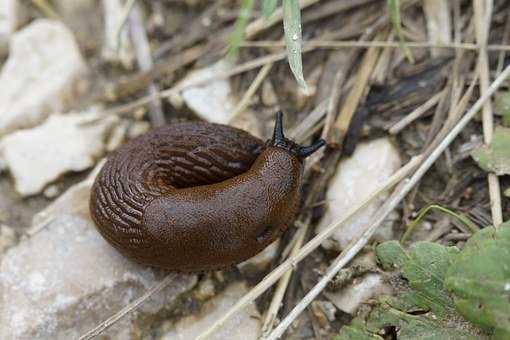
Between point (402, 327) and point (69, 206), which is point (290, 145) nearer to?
point (402, 327)

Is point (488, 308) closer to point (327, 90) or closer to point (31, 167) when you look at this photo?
point (327, 90)

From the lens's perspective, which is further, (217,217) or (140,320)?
(140,320)

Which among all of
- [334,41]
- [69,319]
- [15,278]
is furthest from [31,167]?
[334,41]

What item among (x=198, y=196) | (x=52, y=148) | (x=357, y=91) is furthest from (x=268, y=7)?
(x=52, y=148)

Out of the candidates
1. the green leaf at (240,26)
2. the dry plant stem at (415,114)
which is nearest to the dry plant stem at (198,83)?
the green leaf at (240,26)

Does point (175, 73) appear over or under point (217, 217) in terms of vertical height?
over

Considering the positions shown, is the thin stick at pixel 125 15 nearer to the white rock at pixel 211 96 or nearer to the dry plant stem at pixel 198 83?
the dry plant stem at pixel 198 83
